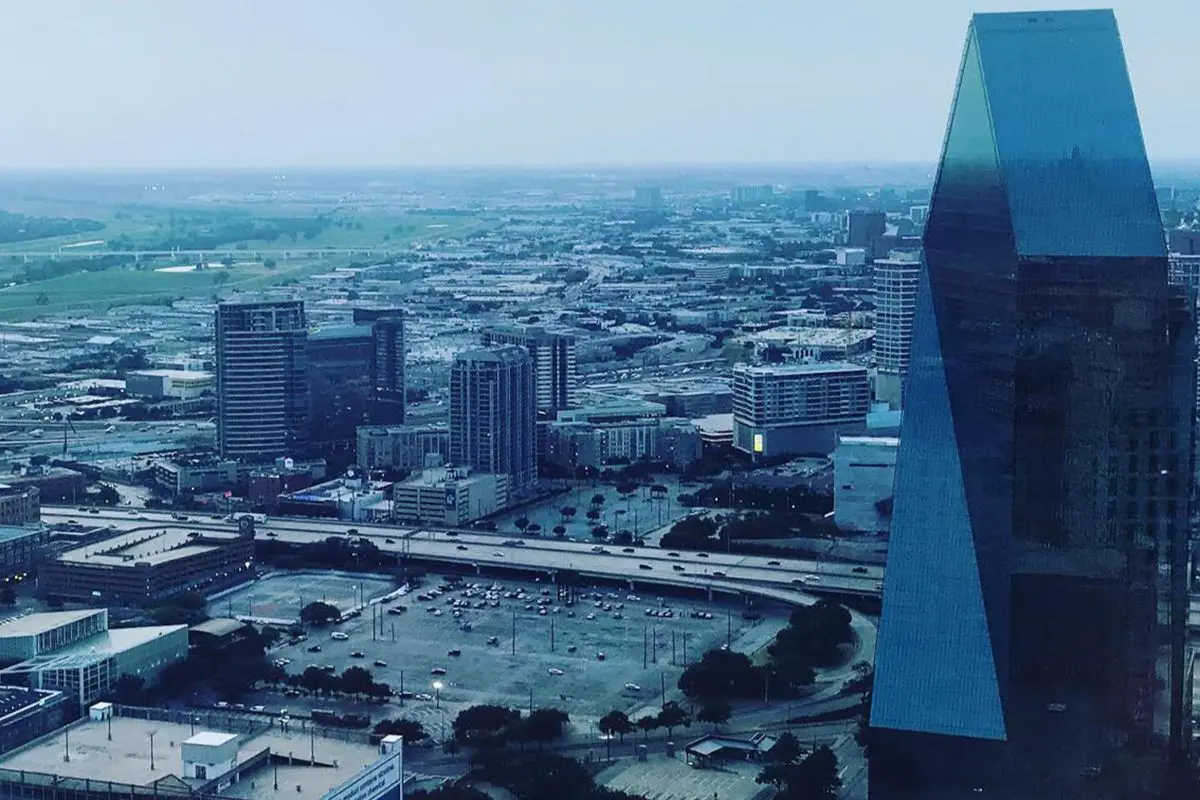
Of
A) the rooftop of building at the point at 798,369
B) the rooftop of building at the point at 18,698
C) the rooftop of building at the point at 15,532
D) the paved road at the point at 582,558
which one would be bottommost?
the paved road at the point at 582,558

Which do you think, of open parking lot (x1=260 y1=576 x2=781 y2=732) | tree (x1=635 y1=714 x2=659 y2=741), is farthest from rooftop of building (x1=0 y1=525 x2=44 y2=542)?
tree (x1=635 y1=714 x2=659 y2=741)

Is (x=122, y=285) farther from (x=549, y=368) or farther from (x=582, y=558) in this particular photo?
(x=582, y=558)

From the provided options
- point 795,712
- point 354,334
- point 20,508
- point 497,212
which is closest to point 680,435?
point 354,334

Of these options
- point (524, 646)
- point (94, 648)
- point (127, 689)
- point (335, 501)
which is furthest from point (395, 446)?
point (127, 689)

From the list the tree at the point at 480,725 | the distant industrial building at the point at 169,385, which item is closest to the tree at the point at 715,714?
the tree at the point at 480,725

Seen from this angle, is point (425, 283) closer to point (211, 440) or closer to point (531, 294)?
point (531, 294)

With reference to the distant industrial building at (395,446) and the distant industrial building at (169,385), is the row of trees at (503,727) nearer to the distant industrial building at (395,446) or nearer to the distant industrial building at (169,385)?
the distant industrial building at (395,446)
